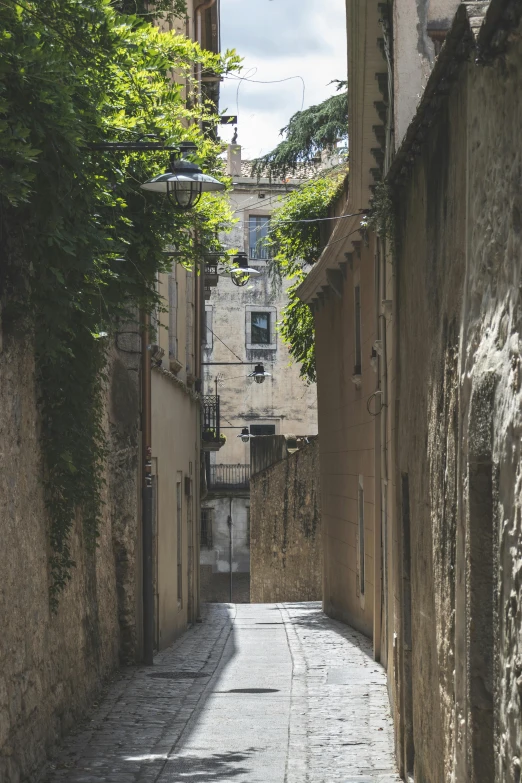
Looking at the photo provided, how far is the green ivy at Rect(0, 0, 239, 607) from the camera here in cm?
729

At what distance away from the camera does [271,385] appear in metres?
45.8

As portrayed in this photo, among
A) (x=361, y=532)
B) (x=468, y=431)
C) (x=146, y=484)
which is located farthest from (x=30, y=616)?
(x=361, y=532)

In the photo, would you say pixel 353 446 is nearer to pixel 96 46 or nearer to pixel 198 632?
pixel 198 632

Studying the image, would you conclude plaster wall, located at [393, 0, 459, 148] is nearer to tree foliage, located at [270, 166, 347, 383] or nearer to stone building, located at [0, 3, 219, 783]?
stone building, located at [0, 3, 219, 783]

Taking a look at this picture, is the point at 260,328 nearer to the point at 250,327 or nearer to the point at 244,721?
the point at 250,327

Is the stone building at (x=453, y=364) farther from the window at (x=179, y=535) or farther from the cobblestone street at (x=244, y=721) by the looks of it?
the window at (x=179, y=535)

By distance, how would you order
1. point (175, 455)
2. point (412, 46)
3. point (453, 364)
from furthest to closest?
point (175, 455) < point (412, 46) < point (453, 364)

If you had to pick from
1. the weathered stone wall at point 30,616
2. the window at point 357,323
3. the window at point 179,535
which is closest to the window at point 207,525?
the window at point 179,535

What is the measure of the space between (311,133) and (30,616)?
55.1 ft

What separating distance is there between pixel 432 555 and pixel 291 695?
6097 mm

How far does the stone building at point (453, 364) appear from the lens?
153 inches

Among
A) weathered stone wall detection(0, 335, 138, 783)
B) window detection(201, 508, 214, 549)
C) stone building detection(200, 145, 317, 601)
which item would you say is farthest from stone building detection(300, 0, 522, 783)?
window detection(201, 508, 214, 549)

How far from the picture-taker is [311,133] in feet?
78.0

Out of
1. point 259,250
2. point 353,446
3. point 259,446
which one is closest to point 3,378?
point 353,446
